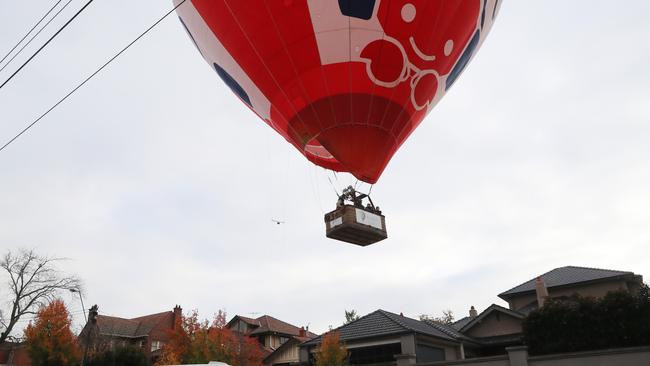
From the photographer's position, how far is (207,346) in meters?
35.3

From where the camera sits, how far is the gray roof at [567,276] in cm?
3008

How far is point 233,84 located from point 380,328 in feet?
55.2

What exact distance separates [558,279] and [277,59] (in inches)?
1106

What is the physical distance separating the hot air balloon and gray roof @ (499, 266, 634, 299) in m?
23.1

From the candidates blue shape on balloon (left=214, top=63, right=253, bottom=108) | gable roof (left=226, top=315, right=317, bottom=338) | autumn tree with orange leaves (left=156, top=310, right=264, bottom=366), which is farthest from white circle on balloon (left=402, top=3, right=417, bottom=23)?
gable roof (left=226, top=315, right=317, bottom=338)

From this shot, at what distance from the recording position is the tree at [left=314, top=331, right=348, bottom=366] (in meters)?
24.4

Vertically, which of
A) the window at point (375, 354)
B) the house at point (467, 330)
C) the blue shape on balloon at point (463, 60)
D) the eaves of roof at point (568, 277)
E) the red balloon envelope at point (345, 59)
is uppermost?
the blue shape on balloon at point (463, 60)

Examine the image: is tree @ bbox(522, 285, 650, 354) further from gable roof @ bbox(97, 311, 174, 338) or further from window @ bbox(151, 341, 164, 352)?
gable roof @ bbox(97, 311, 174, 338)

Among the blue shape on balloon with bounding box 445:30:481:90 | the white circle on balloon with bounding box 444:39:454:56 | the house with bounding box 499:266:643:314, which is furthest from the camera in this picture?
the house with bounding box 499:266:643:314

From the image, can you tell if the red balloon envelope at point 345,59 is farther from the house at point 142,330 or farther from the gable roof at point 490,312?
the house at point 142,330

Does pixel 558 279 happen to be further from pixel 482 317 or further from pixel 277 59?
pixel 277 59

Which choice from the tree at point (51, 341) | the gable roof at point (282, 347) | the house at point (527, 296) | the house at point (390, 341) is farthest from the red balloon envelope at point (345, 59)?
the gable roof at point (282, 347)

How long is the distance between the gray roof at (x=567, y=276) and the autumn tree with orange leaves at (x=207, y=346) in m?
19.8

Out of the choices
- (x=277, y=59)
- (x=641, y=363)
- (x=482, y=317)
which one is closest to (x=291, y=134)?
(x=277, y=59)
